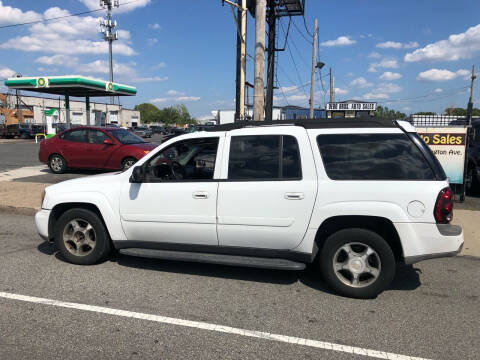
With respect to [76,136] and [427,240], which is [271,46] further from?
[427,240]

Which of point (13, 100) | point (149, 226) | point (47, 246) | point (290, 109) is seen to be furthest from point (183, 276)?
point (13, 100)

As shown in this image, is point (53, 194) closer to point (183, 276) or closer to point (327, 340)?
point (183, 276)

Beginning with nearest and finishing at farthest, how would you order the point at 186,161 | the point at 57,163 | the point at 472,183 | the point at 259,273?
1. the point at 259,273
2. the point at 186,161
3. the point at 472,183
4. the point at 57,163

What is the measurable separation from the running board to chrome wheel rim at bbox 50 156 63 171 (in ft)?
30.1

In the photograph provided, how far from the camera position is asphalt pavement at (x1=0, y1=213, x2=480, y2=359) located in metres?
3.04

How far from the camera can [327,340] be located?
319 centimetres

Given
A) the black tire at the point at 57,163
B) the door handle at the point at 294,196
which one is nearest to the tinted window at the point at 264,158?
the door handle at the point at 294,196

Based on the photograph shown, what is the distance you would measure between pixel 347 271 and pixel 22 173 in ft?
40.6

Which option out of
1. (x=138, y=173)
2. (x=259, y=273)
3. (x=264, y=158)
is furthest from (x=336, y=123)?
(x=138, y=173)

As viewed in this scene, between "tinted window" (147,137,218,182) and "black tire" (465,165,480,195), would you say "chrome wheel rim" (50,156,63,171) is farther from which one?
"black tire" (465,165,480,195)

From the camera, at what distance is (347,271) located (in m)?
3.99

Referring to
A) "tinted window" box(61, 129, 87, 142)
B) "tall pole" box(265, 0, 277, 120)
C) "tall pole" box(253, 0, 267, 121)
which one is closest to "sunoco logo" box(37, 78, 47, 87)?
"tinted window" box(61, 129, 87, 142)

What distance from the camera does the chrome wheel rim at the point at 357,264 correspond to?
391 centimetres

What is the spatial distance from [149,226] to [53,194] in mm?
1396
